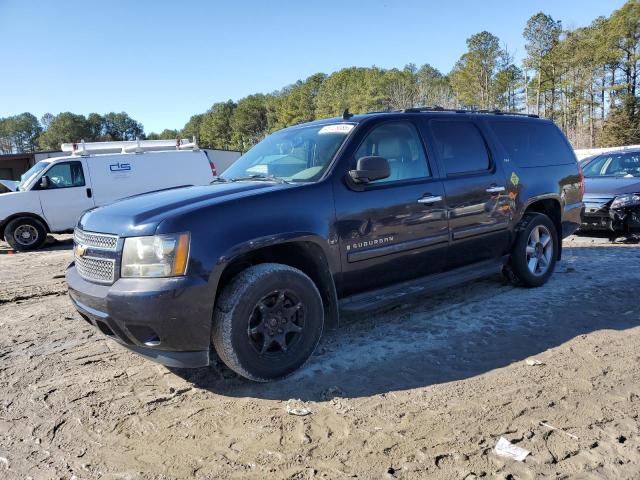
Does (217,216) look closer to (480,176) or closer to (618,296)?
(480,176)

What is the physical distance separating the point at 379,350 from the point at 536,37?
55.1 m

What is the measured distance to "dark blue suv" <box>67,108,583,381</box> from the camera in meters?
3.09

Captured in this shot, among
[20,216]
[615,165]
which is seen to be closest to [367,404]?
[615,165]

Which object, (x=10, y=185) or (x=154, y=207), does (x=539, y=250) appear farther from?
(x=10, y=185)

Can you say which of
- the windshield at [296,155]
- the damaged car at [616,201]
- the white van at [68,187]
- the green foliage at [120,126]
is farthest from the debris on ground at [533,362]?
the green foliage at [120,126]

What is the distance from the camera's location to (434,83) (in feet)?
214

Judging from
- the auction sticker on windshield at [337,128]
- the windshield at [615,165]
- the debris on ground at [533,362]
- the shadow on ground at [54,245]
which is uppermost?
the auction sticker on windshield at [337,128]

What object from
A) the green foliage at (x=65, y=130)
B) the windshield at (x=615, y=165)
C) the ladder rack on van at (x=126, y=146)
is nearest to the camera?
the windshield at (x=615, y=165)

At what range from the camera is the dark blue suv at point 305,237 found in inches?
122

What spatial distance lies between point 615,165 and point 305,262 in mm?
8491

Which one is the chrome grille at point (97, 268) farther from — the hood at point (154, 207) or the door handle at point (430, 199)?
the door handle at point (430, 199)

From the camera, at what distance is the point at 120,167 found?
12.3 m

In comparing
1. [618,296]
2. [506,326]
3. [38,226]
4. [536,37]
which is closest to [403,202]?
[506,326]

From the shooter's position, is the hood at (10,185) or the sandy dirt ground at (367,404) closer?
the sandy dirt ground at (367,404)
